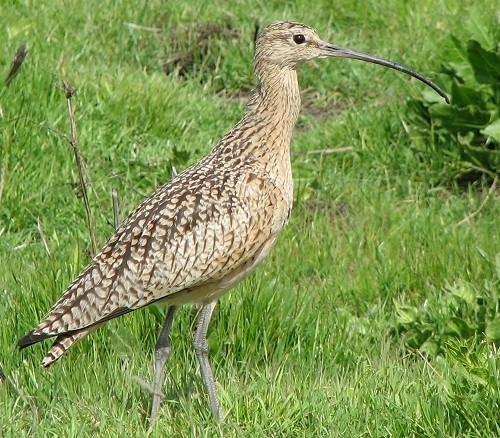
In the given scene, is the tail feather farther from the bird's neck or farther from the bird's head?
the bird's head

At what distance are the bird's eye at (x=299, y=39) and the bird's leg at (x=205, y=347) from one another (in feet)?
4.14

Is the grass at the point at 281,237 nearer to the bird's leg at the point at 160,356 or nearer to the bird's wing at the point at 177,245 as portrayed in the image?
the bird's leg at the point at 160,356

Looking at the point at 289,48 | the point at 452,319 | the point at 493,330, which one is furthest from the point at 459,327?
the point at 289,48

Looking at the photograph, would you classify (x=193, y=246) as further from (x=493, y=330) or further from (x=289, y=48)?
(x=493, y=330)

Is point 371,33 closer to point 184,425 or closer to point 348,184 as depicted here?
point 348,184

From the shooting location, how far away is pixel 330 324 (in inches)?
231

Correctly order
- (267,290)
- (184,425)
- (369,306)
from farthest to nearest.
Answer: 1. (369,306)
2. (267,290)
3. (184,425)

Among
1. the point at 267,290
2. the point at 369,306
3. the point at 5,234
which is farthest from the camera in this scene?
the point at 5,234

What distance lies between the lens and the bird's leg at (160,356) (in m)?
4.93

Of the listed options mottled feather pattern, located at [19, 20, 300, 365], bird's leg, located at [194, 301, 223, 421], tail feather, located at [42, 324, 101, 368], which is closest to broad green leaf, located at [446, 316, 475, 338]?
mottled feather pattern, located at [19, 20, 300, 365]

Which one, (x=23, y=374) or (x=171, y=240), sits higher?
(x=171, y=240)

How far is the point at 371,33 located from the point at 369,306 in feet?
10.3

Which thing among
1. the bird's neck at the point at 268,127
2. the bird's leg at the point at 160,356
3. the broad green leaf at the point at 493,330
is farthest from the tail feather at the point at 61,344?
the broad green leaf at the point at 493,330

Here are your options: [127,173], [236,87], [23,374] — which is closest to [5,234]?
[127,173]
